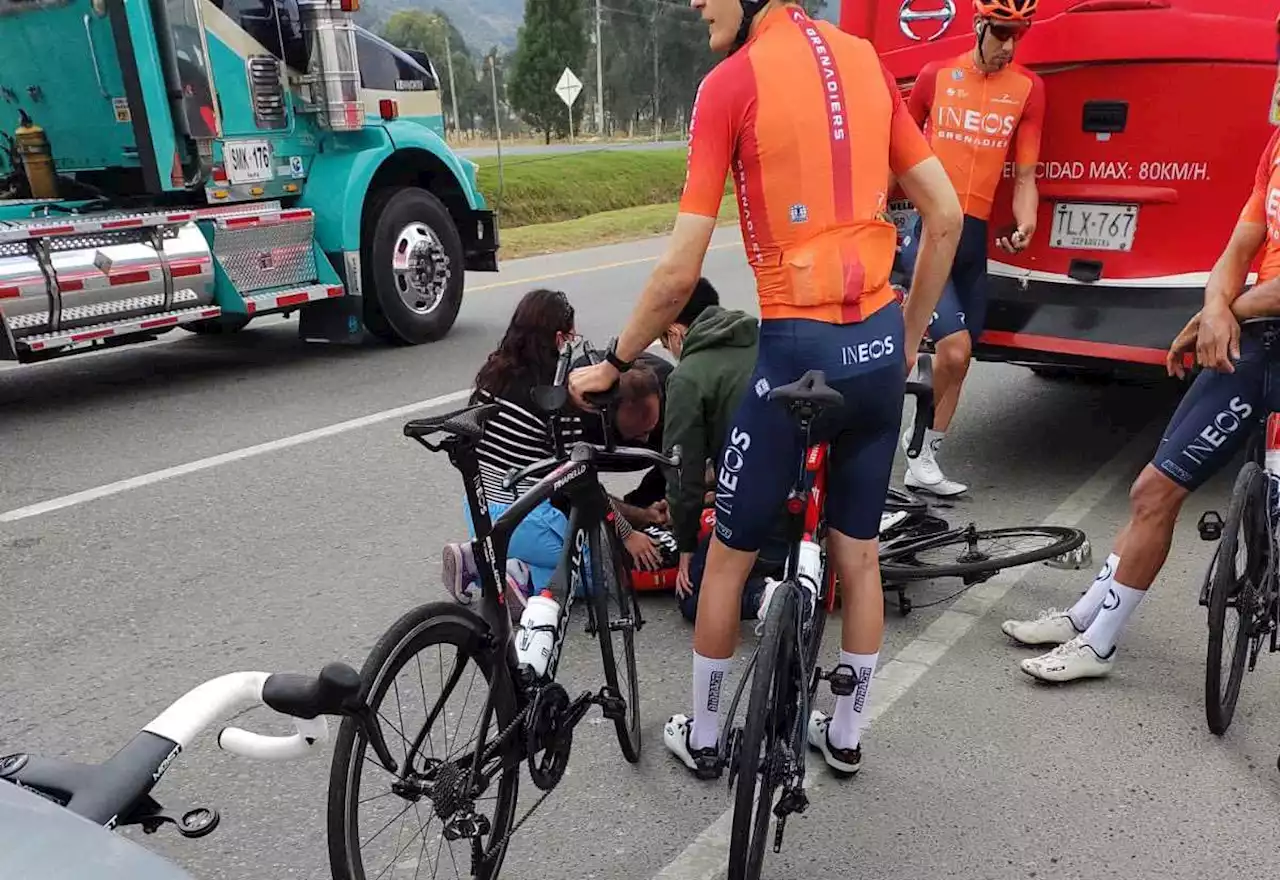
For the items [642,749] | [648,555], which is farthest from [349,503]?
[642,749]

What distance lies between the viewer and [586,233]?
18234mm

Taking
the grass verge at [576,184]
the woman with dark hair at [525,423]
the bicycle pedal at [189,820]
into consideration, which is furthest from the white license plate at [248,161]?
the grass verge at [576,184]

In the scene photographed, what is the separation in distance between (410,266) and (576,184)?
1822 cm

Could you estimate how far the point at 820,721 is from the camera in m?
3.12

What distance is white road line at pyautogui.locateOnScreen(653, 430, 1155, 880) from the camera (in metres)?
2.68

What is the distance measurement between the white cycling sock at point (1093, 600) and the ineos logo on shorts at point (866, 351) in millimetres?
1424

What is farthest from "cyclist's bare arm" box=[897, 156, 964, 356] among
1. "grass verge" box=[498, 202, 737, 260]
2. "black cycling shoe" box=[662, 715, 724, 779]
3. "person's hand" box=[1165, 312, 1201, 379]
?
"grass verge" box=[498, 202, 737, 260]

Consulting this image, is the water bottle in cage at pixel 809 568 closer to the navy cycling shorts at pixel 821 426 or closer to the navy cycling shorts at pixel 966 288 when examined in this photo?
the navy cycling shorts at pixel 821 426

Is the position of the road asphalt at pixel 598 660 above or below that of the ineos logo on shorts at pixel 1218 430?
below

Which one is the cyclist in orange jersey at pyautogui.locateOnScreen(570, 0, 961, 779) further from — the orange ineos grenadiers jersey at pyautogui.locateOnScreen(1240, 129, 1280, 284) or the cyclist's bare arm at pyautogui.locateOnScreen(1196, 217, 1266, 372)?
the orange ineos grenadiers jersey at pyautogui.locateOnScreen(1240, 129, 1280, 284)

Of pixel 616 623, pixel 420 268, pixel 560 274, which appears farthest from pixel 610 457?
pixel 560 274

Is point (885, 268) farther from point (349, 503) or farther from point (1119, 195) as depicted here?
point (349, 503)

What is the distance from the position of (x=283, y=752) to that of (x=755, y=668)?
104 cm

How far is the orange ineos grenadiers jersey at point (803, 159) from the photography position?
245 cm
